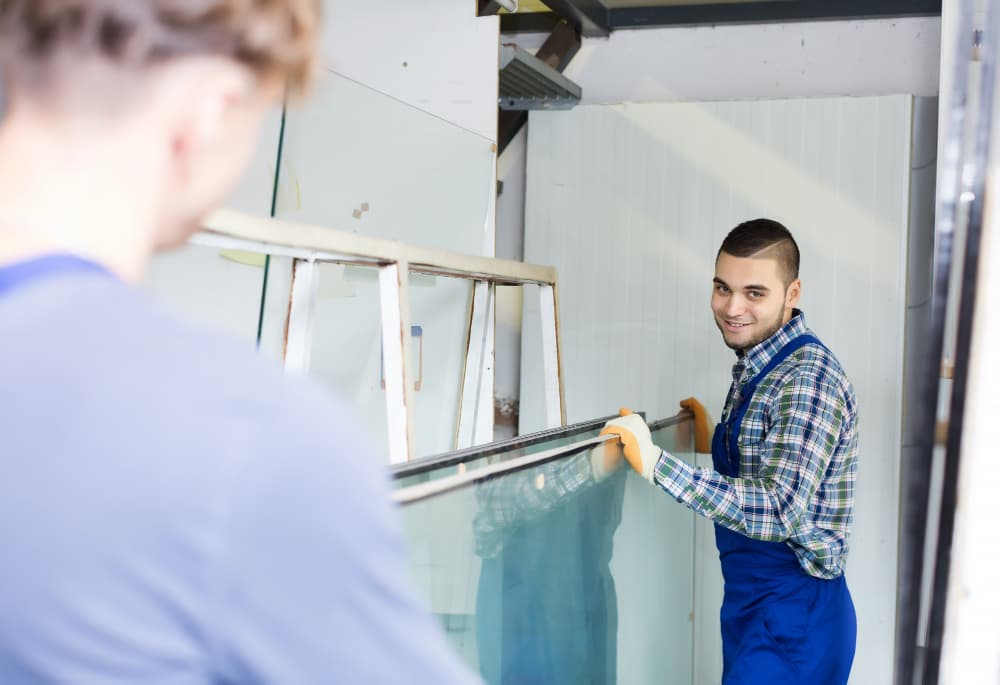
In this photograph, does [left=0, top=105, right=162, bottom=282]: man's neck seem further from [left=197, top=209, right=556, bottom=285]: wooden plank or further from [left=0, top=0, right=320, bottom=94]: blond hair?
[left=197, top=209, right=556, bottom=285]: wooden plank

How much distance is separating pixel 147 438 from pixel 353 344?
1502mm

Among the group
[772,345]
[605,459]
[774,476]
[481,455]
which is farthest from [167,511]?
[772,345]

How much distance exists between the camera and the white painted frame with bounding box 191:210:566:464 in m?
1.27

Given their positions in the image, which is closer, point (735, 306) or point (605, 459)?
point (605, 459)

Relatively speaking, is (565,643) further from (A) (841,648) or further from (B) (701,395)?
(B) (701,395)

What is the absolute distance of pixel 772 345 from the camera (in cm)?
209

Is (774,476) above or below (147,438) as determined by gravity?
below

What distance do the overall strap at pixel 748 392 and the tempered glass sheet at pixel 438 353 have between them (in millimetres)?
591

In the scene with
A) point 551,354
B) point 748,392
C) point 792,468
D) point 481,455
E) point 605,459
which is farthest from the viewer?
point 551,354

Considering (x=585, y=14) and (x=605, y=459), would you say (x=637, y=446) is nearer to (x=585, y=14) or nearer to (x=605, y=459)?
(x=605, y=459)

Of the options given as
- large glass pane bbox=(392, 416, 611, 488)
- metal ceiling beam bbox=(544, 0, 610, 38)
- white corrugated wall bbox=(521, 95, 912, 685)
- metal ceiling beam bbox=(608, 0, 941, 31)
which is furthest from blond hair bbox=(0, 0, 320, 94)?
metal ceiling beam bbox=(608, 0, 941, 31)

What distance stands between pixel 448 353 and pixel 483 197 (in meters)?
0.41

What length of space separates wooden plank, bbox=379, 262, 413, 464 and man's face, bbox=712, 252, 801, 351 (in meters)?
0.87

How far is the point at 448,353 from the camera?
213cm
